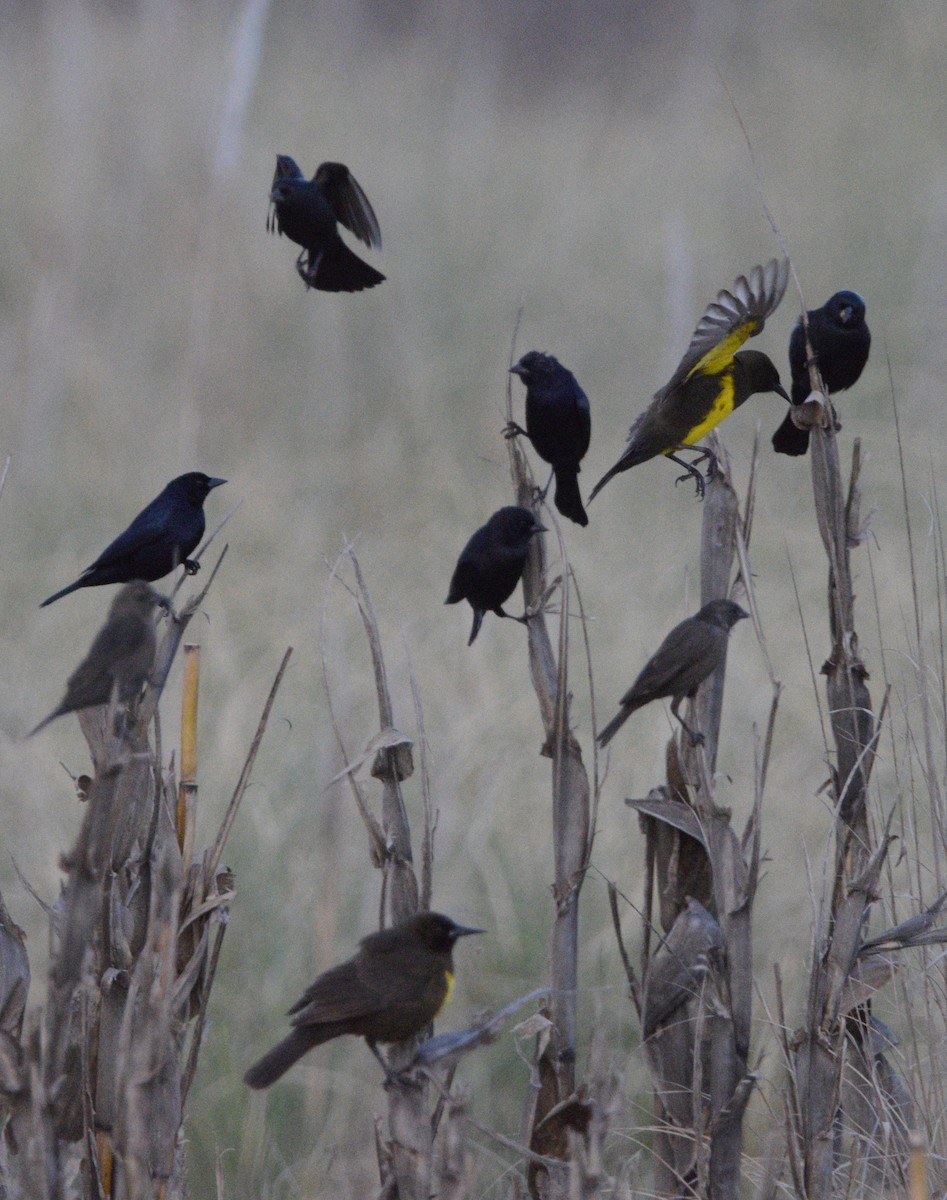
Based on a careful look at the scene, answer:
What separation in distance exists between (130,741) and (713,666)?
2.20 feet

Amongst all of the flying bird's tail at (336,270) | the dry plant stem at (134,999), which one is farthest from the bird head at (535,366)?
the dry plant stem at (134,999)

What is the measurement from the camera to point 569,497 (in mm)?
2230

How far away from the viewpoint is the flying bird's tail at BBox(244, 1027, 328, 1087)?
1.52 meters

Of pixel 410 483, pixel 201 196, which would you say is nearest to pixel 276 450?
pixel 410 483

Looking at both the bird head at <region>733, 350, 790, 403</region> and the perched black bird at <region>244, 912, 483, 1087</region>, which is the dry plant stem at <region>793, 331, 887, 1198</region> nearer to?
the bird head at <region>733, 350, 790, 403</region>

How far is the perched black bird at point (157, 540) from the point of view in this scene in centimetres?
194

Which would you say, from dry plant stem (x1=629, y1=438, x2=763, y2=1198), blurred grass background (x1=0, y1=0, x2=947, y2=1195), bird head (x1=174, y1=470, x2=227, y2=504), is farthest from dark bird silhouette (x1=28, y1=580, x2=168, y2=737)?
blurred grass background (x1=0, y1=0, x2=947, y2=1195)

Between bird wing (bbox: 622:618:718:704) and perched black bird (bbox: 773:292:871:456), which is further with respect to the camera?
perched black bird (bbox: 773:292:871:456)

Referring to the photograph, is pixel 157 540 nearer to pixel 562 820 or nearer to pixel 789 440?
pixel 562 820

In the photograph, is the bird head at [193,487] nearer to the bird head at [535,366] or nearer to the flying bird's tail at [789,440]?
the bird head at [535,366]

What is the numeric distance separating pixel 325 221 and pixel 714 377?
0.58m

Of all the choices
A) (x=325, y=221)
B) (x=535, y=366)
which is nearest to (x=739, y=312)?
(x=535, y=366)

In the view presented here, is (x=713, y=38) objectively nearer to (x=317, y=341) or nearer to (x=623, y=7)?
(x=623, y=7)

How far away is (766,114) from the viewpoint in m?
9.49
